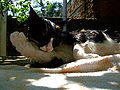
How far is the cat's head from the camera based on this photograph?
2.46 metres

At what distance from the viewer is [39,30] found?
2457mm

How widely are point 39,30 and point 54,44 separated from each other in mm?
269

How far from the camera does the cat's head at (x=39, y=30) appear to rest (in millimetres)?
2459

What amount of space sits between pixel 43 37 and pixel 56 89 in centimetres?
122

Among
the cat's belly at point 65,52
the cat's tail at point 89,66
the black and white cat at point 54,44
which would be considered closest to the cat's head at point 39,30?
the black and white cat at point 54,44

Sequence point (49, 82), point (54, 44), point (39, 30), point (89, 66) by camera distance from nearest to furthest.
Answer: point (49, 82) < point (89, 66) < point (39, 30) < point (54, 44)

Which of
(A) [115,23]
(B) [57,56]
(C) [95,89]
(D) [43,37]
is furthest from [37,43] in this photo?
(A) [115,23]

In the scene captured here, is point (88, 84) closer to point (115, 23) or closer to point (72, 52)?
point (72, 52)

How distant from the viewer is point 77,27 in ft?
17.9

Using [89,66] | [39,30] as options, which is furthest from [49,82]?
[39,30]

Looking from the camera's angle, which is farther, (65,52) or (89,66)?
(65,52)

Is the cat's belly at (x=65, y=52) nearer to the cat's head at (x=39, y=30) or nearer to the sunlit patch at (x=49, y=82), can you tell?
the cat's head at (x=39, y=30)

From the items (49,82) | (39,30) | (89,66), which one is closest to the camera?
(49,82)

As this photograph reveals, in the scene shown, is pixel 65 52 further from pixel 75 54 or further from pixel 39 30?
pixel 39 30
